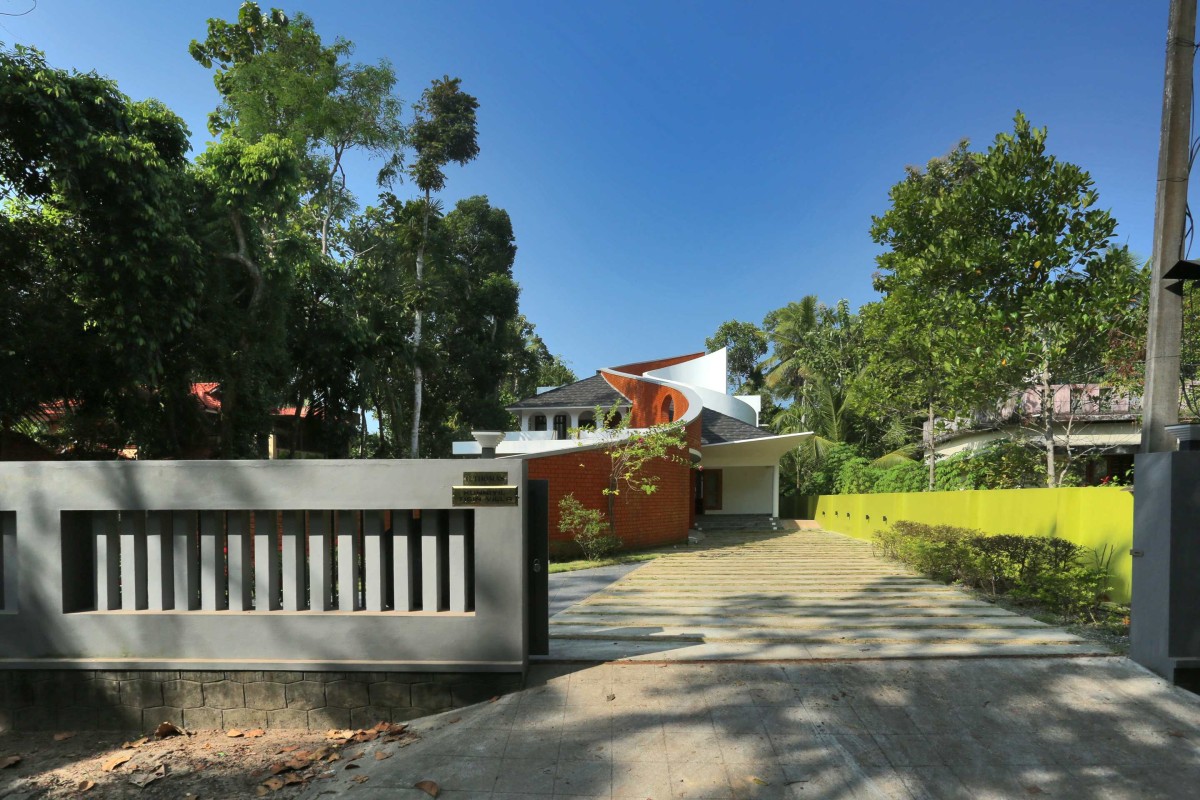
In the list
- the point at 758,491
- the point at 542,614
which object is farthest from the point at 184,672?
the point at 758,491

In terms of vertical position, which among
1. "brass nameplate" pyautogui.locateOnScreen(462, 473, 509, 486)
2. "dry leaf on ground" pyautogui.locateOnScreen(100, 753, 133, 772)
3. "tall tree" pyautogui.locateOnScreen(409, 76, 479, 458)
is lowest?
"dry leaf on ground" pyautogui.locateOnScreen(100, 753, 133, 772)

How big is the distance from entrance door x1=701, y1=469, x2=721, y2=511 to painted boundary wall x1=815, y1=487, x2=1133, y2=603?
12.2 m

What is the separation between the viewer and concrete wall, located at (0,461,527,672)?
4.25 meters

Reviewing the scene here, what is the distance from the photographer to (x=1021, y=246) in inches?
407

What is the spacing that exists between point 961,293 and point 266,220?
15.5 m

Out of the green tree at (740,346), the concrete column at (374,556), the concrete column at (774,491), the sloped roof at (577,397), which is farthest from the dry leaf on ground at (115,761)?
the green tree at (740,346)

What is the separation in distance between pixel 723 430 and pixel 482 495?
2064 centimetres

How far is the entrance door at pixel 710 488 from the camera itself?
27.2m

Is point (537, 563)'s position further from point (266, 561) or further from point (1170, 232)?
point (1170, 232)

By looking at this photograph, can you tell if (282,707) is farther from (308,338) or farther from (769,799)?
(308,338)

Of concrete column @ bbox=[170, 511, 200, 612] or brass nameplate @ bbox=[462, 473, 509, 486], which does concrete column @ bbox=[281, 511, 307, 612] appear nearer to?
concrete column @ bbox=[170, 511, 200, 612]

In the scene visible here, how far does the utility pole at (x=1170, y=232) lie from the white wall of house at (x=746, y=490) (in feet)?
68.9

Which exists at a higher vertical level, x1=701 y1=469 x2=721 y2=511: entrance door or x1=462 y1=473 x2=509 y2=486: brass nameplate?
x1=462 y1=473 x2=509 y2=486: brass nameplate

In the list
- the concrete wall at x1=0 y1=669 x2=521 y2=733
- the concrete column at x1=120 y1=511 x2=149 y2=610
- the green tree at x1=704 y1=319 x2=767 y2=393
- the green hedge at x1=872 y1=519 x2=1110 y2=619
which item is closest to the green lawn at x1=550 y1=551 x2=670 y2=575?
the green hedge at x1=872 y1=519 x2=1110 y2=619
